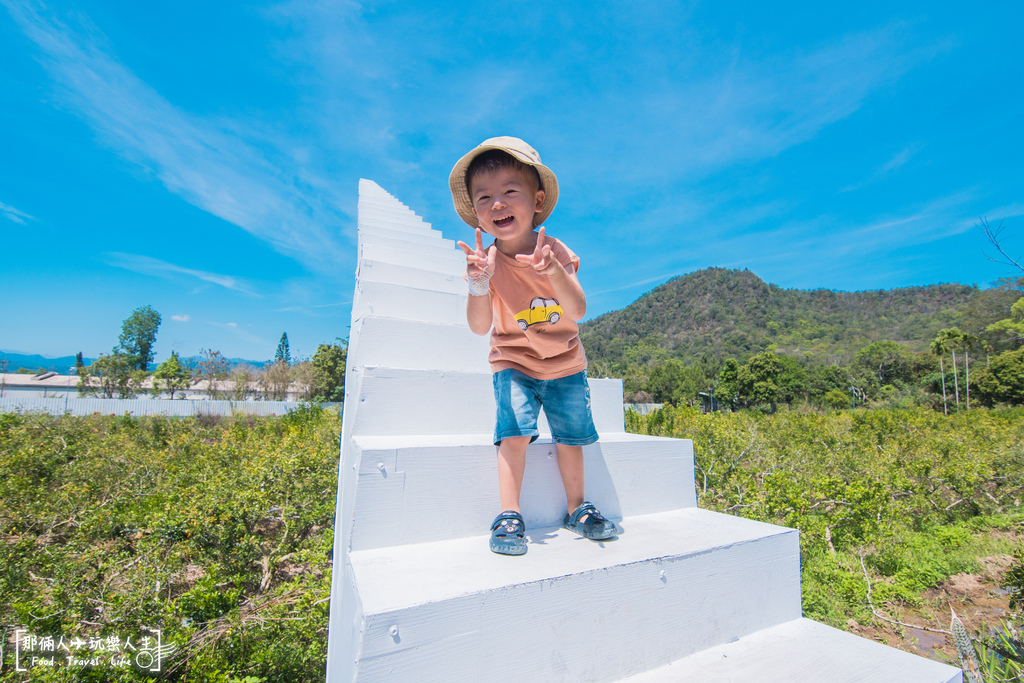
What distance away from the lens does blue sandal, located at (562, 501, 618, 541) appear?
3.86 feet

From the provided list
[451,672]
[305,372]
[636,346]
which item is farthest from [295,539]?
[636,346]

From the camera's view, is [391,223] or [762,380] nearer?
[391,223]

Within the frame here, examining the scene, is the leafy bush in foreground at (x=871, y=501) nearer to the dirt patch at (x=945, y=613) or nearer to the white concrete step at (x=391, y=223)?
the dirt patch at (x=945, y=613)

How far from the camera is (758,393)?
121ft

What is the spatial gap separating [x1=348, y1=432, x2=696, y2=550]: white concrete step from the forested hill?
2079 inches

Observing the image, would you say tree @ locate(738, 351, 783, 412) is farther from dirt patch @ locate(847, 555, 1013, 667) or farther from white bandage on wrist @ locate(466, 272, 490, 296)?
white bandage on wrist @ locate(466, 272, 490, 296)

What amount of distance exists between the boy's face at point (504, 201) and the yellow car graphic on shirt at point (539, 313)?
0.76 feet

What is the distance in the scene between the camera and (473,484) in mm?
1233

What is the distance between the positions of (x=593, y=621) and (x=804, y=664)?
52cm

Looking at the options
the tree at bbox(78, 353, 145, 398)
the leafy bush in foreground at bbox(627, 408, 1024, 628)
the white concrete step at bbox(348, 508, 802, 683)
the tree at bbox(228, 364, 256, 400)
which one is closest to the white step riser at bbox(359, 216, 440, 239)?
the white concrete step at bbox(348, 508, 802, 683)

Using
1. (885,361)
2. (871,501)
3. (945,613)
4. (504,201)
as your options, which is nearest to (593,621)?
(504,201)

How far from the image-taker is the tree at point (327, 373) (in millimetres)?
30438

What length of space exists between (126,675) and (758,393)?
4245 cm

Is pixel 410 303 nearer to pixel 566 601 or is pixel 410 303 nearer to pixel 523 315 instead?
pixel 523 315
